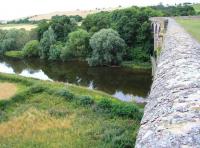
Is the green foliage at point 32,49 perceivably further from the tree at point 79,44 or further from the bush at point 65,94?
the bush at point 65,94

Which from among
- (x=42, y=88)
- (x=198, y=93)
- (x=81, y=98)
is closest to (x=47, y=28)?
(x=42, y=88)

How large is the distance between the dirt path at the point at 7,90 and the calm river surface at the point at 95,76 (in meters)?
10.6

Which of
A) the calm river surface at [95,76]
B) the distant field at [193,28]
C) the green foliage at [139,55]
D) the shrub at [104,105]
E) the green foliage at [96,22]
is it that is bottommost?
the calm river surface at [95,76]

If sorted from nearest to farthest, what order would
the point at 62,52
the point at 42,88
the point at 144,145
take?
the point at 144,145 < the point at 42,88 < the point at 62,52

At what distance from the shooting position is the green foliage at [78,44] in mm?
59406

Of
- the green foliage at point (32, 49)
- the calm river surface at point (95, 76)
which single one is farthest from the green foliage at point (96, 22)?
the green foliage at point (32, 49)

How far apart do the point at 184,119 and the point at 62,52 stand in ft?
188

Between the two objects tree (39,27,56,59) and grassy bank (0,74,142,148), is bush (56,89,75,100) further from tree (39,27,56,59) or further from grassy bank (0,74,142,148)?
tree (39,27,56,59)

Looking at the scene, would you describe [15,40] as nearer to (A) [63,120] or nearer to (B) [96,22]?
(B) [96,22]

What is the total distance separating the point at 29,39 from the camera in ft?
255

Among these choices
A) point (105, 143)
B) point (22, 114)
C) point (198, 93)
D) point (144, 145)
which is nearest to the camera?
point (144, 145)

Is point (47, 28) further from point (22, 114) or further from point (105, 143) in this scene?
point (105, 143)

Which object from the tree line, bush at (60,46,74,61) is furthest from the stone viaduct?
bush at (60,46,74,61)

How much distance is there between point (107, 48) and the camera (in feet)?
171
